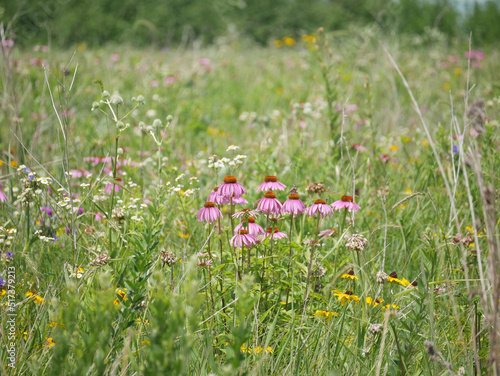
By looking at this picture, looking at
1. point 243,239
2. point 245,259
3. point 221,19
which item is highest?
point 221,19

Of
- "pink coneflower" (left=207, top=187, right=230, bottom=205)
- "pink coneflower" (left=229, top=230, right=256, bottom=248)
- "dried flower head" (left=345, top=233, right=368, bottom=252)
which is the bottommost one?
"pink coneflower" (left=229, top=230, right=256, bottom=248)

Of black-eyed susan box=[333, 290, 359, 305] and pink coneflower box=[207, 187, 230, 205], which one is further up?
pink coneflower box=[207, 187, 230, 205]

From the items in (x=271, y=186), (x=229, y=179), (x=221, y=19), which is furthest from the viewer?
(x=221, y=19)

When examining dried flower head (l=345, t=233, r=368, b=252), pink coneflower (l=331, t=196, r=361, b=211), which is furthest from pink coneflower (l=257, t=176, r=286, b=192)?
dried flower head (l=345, t=233, r=368, b=252)

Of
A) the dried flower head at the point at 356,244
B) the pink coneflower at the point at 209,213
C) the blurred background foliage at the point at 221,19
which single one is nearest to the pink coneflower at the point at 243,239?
the pink coneflower at the point at 209,213

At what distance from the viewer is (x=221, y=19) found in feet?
18.1

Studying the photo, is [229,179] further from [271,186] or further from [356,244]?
[356,244]

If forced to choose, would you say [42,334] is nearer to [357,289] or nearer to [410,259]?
[357,289]

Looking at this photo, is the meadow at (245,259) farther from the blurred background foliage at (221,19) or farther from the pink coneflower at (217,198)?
the blurred background foliage at (221,19)

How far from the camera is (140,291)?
1276mm

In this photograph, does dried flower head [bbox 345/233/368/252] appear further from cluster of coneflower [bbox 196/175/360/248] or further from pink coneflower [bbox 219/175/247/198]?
pink coneflower [bbox 219/175/247/198]

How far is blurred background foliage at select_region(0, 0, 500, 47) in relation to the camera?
6.20m

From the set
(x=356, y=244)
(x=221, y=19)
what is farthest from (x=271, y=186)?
(x=221, y=19)

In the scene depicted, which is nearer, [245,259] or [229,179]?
[229,179]
